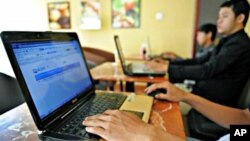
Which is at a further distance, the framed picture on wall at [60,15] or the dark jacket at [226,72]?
the framed picture on wall at [60,15]

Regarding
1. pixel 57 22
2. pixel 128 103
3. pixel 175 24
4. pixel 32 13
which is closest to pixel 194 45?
pixel 175 24

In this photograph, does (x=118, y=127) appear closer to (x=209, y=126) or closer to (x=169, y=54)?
(x=209, y=126)

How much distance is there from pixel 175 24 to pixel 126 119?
337 centimetres

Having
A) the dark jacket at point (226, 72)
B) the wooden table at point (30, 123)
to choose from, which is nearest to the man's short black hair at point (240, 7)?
the dark jacket at point (226, 72)

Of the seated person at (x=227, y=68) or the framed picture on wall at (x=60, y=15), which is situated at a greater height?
the framed picture on wall at (x=60, y=15)

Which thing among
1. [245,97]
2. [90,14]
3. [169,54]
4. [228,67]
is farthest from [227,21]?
[90,14]

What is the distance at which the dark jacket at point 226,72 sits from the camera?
1426 mm

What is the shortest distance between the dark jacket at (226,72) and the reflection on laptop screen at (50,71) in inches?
34.1

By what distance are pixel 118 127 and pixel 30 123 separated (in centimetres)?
30

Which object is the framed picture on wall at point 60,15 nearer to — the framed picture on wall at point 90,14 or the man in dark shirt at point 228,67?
the framed picture on wall at point 90,14

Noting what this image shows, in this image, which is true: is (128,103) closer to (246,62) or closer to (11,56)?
(11,56)

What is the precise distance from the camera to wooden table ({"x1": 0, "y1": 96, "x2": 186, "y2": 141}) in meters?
0.58

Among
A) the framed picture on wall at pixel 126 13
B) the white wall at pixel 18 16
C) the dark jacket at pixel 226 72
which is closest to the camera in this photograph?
the white wall at pixel 18 16

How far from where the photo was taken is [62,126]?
0.61 meters
